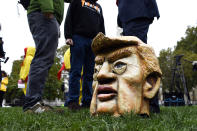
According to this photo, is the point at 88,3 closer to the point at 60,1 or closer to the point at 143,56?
the point at 60,1

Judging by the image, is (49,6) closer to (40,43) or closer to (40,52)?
(40,43)

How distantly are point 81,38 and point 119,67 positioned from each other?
1.71 metres

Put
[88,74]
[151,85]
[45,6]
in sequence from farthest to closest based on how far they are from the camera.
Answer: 1. [88,74]
2. [45,6]
3. [151,85]

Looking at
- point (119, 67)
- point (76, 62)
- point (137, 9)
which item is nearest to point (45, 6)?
point (76, 62)

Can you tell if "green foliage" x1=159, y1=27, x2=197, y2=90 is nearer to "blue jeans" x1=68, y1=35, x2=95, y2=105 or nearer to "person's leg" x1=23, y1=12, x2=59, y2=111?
"blue jeans" x1=68, y1=35, x2=95, y2=105

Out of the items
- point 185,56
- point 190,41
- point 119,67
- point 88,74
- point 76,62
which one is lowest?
point 119,67

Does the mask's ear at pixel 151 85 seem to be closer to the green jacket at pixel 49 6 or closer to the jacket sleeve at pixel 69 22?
the green jacket at pixel 49 6

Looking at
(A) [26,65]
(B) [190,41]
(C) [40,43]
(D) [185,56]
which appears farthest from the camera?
(B) [190,41]

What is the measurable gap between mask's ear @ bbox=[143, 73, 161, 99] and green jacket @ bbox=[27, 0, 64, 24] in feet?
5.76

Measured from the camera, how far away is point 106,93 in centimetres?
246

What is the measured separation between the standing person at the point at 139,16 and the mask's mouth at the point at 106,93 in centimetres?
97

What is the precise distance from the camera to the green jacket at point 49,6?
10.3 feet

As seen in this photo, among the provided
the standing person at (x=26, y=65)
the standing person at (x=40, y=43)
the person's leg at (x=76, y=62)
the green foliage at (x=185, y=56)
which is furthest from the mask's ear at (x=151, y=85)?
the green foliage at (x=185, y=56)

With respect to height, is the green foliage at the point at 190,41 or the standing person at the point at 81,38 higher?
the green foliage at the point at 190,41
